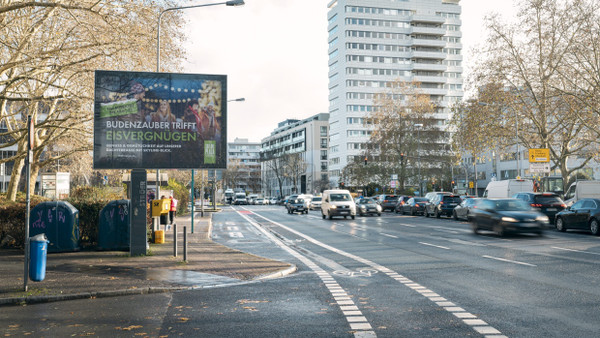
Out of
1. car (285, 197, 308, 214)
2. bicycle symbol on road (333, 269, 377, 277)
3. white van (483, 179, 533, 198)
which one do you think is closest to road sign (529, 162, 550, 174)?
white van (483, 179, 533, 198)

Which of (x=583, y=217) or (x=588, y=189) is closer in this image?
(x=583, y=217)

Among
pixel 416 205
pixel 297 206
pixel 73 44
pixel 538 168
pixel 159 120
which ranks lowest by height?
pixel 297 206

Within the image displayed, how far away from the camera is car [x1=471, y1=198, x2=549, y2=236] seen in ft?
65.7

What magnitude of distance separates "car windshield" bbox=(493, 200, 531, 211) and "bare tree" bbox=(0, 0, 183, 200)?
1469 centimetres

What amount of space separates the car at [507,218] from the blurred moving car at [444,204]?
16.3 meters

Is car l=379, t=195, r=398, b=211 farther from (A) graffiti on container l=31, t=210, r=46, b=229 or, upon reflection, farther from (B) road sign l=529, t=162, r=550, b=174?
(A) graffiti on container l=31, t=210, r=46, b=229

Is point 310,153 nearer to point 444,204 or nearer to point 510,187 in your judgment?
point 444,204

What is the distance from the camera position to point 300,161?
122000 millimetres

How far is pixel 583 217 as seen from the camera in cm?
2241

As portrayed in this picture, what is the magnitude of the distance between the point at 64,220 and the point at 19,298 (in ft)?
24.1

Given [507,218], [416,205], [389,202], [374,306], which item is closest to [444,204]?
[416,205]

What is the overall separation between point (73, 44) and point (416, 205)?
3017 centimetres

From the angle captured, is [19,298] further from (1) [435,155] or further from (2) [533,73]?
(1) [435,155]

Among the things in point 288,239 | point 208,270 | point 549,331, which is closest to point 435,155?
point 288,239
